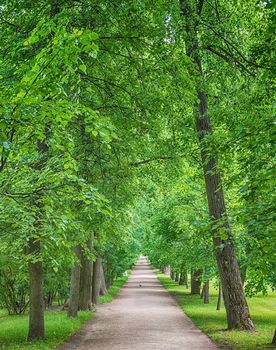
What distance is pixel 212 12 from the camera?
1216cm

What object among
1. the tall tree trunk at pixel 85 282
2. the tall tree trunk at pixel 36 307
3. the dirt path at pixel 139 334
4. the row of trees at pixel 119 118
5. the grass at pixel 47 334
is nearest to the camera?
the row of trees at pixel 119 118

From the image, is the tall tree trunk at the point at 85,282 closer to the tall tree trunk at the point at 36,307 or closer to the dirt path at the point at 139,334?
the dirt path at the point at 139,334

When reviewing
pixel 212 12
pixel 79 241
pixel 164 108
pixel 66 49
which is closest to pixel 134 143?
pixel 164 108

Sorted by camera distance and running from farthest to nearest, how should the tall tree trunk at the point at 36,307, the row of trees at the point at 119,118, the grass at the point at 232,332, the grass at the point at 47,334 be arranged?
the tall tree trunk at the point at 36,307 < the grass at the point at 47,334 < the grass at the point at 232,332 < the row of trees at the point at 119,118

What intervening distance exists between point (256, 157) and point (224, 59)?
640cm

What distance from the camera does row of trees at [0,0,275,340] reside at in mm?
6094

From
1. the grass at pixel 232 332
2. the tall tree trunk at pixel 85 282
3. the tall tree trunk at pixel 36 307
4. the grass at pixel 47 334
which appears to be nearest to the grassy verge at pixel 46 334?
the grass at pixel 47 334

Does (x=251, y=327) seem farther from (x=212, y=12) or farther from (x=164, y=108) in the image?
(x=212, y=12)

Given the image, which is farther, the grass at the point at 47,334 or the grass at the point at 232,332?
the grass at the point at 47,334

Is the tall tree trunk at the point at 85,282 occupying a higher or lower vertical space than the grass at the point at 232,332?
higher

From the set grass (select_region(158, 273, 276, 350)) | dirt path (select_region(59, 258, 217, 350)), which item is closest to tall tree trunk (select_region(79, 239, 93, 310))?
dirt path (select_region(59, 258, 217, 350))

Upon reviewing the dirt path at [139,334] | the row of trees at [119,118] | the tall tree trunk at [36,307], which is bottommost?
the dirt path at [139,334]

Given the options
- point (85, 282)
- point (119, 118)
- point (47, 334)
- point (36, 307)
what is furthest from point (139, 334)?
point (85, 282)

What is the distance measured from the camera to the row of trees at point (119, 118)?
609 cm
